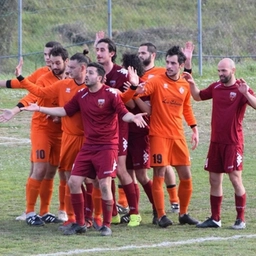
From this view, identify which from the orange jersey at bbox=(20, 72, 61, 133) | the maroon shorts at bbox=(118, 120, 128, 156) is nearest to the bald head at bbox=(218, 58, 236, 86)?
the maroon shorts at bbox=(118, 120, 128, 156)

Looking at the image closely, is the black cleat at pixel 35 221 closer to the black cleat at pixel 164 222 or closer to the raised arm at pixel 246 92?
the black cleat at pixel 164 222

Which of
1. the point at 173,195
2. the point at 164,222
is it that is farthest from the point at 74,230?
the point at 173,195

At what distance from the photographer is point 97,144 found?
9.66 metres

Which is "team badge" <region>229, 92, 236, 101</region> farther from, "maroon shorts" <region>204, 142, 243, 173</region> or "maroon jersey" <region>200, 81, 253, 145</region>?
"maroon shorts" <region>204, 142, 243, 173</region>

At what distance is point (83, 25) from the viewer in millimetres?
26344

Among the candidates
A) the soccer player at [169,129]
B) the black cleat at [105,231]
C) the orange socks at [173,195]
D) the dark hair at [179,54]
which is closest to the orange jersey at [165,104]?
the soccer player at [169,129]

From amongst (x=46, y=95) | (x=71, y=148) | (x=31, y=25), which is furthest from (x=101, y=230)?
(x=31, y=25)

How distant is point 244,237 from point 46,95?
2.72m

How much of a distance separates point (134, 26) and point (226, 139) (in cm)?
1641

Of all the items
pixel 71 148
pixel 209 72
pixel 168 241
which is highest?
pixel 209 72

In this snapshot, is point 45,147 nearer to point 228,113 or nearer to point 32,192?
point 32,192

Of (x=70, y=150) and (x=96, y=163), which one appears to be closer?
(x=96, y=163)

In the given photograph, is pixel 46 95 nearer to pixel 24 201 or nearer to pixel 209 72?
pixel 24 201

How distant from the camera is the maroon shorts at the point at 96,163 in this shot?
9594mm
